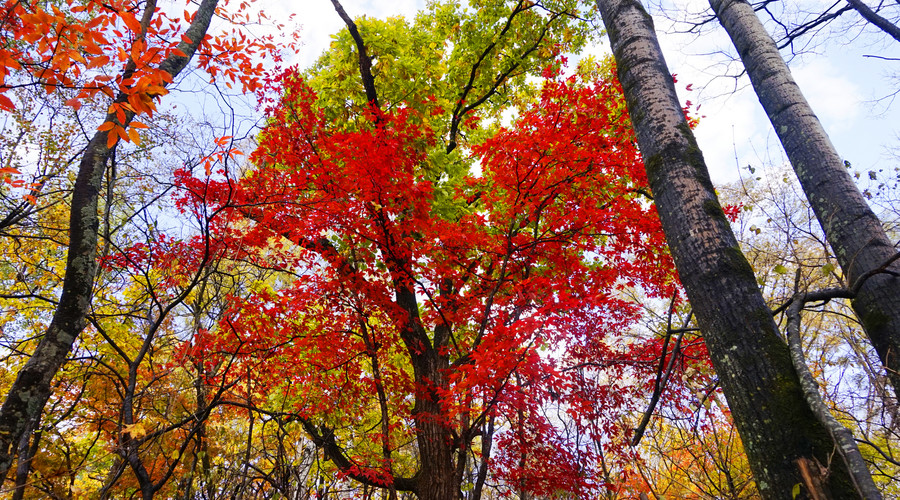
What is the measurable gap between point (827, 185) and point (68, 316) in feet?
18.9

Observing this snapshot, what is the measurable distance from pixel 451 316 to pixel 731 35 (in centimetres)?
502

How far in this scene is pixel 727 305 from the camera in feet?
5.86

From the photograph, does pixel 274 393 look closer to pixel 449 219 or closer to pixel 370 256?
pixel 370 256

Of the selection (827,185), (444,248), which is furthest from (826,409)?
(444,248)

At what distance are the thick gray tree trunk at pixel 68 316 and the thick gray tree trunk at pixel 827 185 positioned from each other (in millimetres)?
5093

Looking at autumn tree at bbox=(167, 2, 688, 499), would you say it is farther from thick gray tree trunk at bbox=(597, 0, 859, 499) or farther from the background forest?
thick gray tree trunk at bbox=(597, 0, 859, 499)

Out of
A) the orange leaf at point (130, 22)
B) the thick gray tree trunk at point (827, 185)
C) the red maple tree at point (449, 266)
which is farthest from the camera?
the red maple tree at point (449, 266)

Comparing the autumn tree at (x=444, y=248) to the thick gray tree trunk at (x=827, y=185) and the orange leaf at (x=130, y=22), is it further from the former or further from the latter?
the orange leaf at (x=130, y=22)

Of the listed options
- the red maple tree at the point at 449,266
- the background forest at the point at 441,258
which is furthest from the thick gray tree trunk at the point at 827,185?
the red maple tree at the point at 449,266

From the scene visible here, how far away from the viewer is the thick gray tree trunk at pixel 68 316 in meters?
2.49

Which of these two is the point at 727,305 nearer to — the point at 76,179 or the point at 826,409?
the point at 826,409


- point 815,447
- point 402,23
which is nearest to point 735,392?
point 815,447

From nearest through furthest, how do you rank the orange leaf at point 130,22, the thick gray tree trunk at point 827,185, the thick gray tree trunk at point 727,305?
1. the thick gray tree trunk at point 727,305
2. the thick gray tree trunk at point 827,185
3. the orange leaf at point 130,22

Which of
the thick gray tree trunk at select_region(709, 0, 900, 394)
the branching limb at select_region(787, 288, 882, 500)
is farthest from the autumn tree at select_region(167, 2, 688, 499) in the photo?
Answer: the branching limb at select_region(787, 288, 882, 500)
